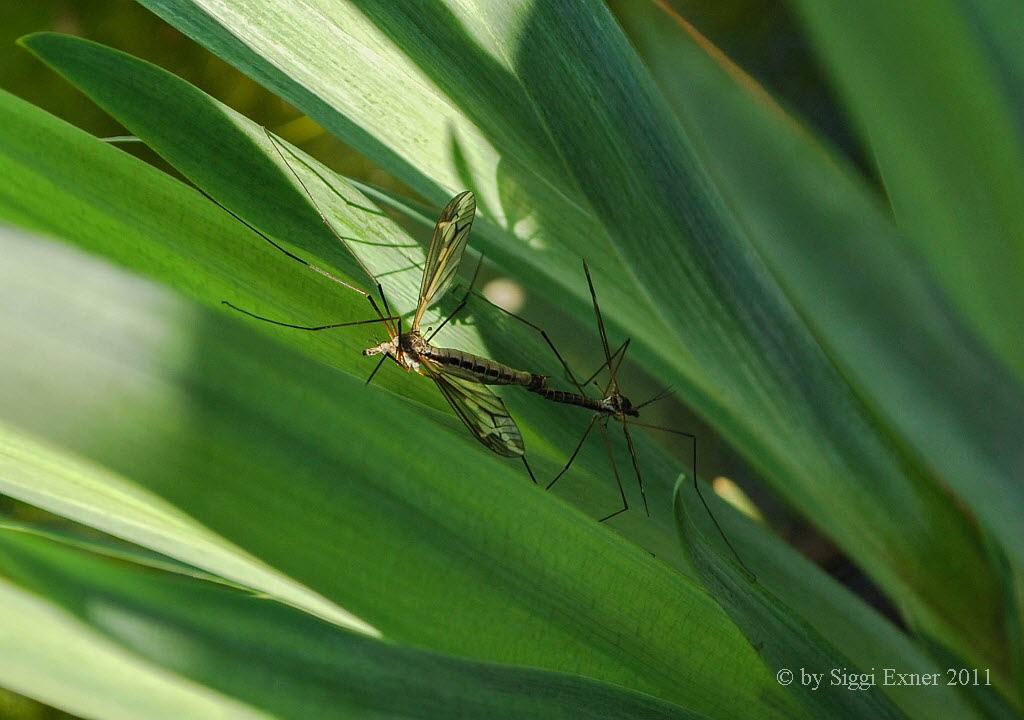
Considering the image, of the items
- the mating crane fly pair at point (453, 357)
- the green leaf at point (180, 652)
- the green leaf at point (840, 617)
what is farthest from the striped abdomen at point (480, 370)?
the green leaf at point (180, 652)

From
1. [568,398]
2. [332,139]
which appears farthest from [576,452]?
[332,139]

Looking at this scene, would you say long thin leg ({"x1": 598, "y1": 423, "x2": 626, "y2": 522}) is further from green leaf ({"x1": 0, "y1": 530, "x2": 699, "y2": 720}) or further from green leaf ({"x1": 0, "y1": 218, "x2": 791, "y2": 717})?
green leaf ({"x1": 0, "y1": 530, "x2": 699, "y2": 720})

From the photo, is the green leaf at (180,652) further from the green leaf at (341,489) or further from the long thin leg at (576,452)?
the long thin leg at (576,452)

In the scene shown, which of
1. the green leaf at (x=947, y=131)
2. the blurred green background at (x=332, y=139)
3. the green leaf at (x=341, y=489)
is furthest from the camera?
the blurred green background at (x=332, y=139)

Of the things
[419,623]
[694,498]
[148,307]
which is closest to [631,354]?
[694,498]

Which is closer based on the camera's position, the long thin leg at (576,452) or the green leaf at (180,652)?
the green leaf at (180,652)

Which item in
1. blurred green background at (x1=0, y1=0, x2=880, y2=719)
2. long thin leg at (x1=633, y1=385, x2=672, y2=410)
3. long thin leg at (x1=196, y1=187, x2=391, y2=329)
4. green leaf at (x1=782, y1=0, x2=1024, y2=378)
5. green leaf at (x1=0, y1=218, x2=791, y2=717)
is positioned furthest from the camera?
blurred green background at (x1=0, y1=0, x2=880, y2=719)

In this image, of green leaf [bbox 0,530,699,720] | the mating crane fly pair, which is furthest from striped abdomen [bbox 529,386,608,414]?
green leaf [bbox 0,530,699,720]

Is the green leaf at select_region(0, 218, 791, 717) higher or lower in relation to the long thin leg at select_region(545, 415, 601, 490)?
lower

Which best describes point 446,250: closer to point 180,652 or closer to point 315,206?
point 315,206
